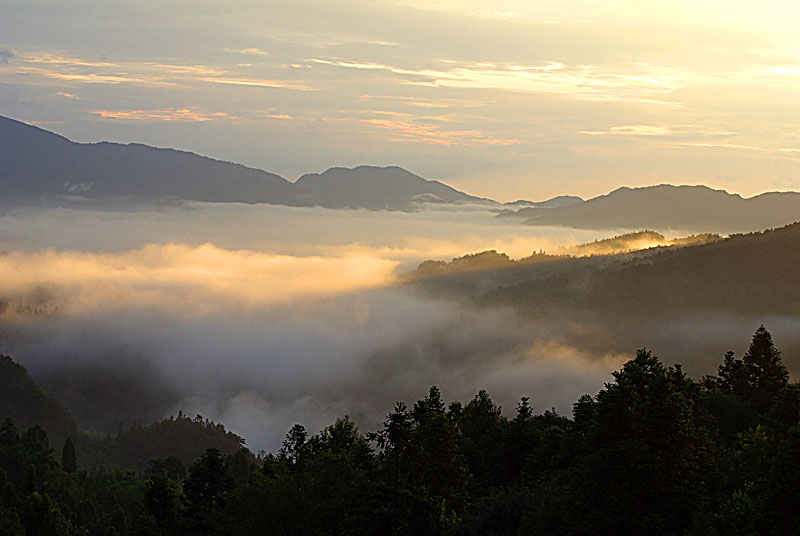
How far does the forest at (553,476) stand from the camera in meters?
37.3

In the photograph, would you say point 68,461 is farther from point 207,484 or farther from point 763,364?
point 763,364

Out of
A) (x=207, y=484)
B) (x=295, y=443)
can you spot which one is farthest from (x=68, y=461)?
(x=207, y=484)

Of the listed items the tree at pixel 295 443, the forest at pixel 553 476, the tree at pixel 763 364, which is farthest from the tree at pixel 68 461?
the tree at pixel 763 364

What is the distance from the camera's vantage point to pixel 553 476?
173 feet

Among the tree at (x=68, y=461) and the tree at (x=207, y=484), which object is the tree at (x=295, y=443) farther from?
the tree at (x=68, y=461)

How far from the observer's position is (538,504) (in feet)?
143

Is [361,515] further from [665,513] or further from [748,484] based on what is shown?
[748,484]

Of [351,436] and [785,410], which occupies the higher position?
[785,410]

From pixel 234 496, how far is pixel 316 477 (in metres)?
5.48

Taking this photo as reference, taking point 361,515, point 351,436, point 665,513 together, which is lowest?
point 351,436

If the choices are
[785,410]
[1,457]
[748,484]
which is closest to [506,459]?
[785,410]

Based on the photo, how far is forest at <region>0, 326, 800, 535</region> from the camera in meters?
37.3

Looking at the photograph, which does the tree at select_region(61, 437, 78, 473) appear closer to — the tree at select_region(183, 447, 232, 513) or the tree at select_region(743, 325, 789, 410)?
the tree at select_region(183, 447, 232, 513)


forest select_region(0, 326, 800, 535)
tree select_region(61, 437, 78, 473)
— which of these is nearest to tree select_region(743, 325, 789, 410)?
forest select_region(0, 326, 800, 535)
